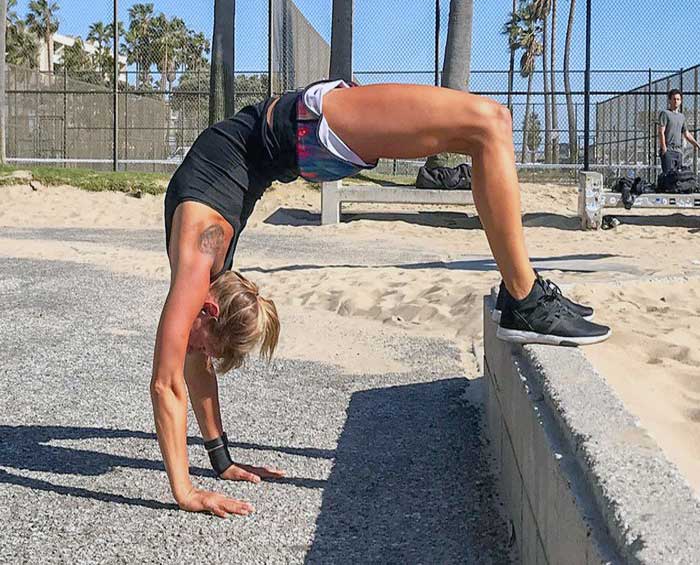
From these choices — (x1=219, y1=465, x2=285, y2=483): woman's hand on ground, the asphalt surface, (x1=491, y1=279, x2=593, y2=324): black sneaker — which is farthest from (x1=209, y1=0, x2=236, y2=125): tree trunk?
(x1=219, y1=465, x2=285, y2=483): woman's hand on ground

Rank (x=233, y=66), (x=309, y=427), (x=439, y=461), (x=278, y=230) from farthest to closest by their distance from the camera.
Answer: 1. (x=233, y=66)
2. (x=278, y=230)
3. (x=309, y=427)
4. (x=439, y=461)

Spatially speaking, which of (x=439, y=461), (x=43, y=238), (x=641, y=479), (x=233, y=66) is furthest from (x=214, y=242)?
(x=233, y=66)

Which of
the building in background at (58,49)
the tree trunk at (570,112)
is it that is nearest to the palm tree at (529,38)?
the tree trunk at (570,112)

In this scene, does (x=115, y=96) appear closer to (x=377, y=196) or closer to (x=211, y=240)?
(x=377, y=196)

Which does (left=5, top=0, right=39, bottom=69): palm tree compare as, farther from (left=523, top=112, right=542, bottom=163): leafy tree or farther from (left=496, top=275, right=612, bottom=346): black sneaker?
(left=496, top=275, right=612, bottom=346): black sneaker

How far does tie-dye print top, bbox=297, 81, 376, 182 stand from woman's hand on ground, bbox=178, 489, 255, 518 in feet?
3.32

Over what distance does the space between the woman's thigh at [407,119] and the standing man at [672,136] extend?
11.0 m

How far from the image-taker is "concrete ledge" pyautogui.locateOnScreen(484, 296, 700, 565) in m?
1.60

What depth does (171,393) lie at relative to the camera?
111 inches

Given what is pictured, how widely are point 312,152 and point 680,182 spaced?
35.6ft

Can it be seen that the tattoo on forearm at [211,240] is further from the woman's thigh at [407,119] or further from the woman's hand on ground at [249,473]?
the woman's hand on ground at [249,473]

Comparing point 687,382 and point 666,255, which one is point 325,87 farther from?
point 666,255

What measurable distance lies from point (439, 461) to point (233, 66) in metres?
14.9

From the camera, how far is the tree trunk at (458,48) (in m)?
15.8
